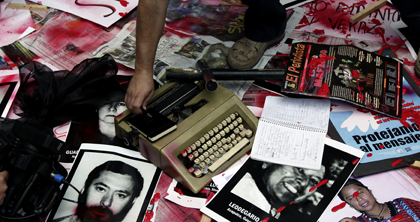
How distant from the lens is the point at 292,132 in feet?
3.97

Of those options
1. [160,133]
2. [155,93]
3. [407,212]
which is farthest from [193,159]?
[407,212]

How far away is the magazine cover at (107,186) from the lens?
1.03 meters

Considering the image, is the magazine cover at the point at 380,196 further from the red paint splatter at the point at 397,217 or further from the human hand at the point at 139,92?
the human hand at the point at 139,92

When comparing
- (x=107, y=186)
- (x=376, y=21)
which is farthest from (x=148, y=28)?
(x=376, y=21)

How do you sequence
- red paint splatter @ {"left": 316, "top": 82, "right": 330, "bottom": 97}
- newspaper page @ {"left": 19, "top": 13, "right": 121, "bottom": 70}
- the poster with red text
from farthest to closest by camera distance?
the poster with red text → newspaper page @ {"left": 19, "top": 13, "right": 121, "bottom": 70} → red paint splatter @ {"left": 316, "top": 82, "right": 330, "bottom": 97}

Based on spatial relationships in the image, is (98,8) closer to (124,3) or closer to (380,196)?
(124,3)

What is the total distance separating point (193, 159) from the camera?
3.60 ft

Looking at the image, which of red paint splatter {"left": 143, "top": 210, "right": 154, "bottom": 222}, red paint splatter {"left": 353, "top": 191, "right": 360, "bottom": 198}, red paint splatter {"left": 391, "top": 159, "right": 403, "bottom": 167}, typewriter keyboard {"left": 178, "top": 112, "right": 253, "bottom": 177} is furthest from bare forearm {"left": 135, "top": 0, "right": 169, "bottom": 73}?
red paint splatter {"left": 391, "top": 159, "right": 403, "bottom": 167}

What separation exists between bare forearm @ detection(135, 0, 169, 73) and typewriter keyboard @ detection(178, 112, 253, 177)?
283 millimetres

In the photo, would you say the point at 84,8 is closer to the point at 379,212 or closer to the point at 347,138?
the point at 347,138

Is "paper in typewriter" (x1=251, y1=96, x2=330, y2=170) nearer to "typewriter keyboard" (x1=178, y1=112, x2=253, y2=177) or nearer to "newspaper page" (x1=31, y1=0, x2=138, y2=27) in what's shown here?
"typewriter keyboard" (x1=178, y1=112, x2=253, y2=177)

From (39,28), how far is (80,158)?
80cm

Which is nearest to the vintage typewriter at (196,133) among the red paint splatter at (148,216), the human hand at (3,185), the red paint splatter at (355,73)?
the red paint splatter at (148,216)

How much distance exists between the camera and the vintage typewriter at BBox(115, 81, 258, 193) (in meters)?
1.06
